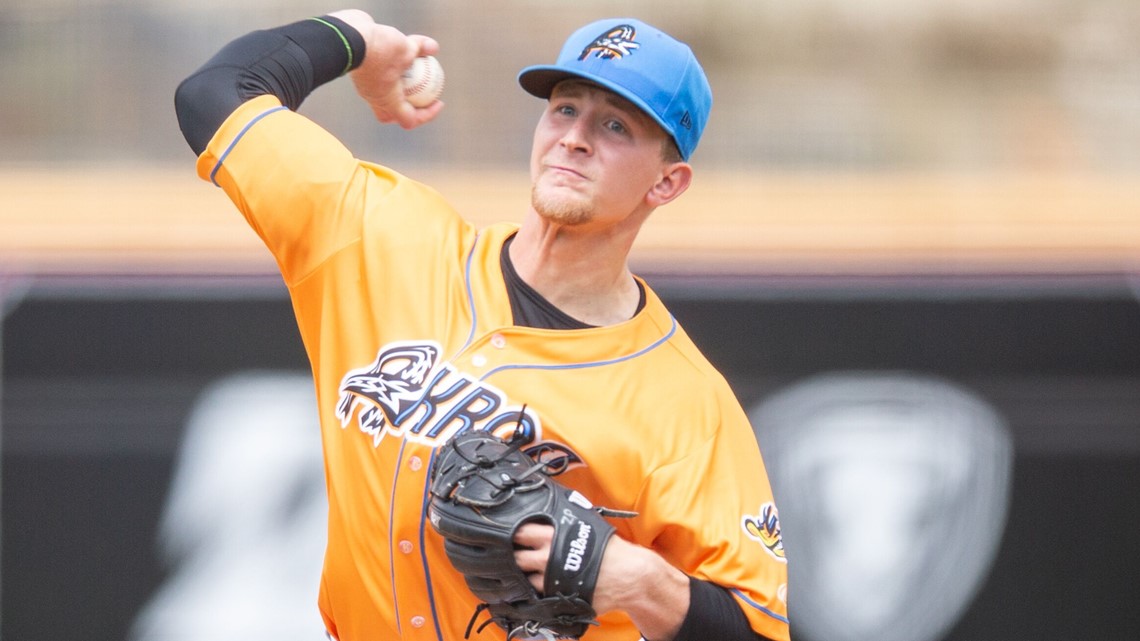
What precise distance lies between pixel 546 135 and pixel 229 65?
594 mm

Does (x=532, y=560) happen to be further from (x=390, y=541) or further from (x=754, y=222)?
(x=754, y=222)

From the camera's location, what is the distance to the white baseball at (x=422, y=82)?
8.79ft

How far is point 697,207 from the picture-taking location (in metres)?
5.27

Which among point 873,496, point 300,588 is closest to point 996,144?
point 873,496

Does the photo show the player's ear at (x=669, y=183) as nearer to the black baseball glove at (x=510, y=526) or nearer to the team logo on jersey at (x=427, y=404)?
the team logo on jersey at (x=427, y=404)

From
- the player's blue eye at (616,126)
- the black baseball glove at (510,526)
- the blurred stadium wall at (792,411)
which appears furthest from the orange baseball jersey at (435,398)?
the blurred stadium wall at (792,411)

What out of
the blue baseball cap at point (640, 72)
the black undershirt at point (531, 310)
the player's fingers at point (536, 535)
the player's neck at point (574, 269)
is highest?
the blue baseball cap at point (640, 72)

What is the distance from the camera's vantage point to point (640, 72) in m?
2.45

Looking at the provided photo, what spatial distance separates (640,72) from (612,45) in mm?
92

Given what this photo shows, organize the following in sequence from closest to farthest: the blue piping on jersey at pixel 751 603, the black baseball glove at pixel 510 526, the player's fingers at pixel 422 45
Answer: the black baseball glove at pixel 510 526 < the blue piping on jersey at pixel 751 603 < the player's fingers at pixel 422 45

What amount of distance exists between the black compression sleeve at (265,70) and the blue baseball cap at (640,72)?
350mm

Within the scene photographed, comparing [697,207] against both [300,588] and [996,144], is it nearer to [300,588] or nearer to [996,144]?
[996,144]

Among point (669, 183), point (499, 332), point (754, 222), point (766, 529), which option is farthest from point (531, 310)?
point (754, 222)

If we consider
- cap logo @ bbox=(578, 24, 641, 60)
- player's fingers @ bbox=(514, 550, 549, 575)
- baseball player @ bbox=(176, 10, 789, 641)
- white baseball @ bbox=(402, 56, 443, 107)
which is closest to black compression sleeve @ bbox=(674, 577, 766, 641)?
baseball player @ bbox=(176, 10, 789, 641)
